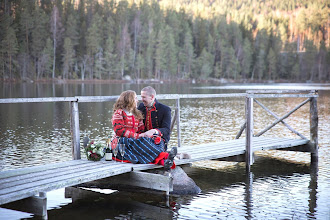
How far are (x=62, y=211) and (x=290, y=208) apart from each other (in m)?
3.76

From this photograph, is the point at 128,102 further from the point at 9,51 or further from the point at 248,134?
the point at 9,51

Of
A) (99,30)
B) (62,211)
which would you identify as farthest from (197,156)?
(99,30)

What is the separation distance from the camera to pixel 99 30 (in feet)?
305

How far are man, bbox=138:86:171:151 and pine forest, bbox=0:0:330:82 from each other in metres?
68.1

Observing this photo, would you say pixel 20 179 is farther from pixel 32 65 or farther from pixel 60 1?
pixel 60 1

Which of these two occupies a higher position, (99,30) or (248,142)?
(99,30)

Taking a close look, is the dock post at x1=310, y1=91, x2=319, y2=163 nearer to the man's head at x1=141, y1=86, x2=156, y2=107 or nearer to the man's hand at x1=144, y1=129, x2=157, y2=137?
the man's head at x1=141, y1=86, x2=156, y2=107

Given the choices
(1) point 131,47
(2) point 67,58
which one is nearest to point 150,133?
(2) point 67,58

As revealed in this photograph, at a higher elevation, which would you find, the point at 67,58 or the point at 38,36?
the point at 38,36

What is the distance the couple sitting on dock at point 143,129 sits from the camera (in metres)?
7.18

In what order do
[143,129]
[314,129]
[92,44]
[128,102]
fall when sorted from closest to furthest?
[128,102]
[143,129]
[314,129]
[92,44]

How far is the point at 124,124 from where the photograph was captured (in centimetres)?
730

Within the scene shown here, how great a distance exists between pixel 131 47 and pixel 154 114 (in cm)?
9638

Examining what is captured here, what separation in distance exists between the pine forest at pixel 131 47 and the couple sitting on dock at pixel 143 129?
224 ft
